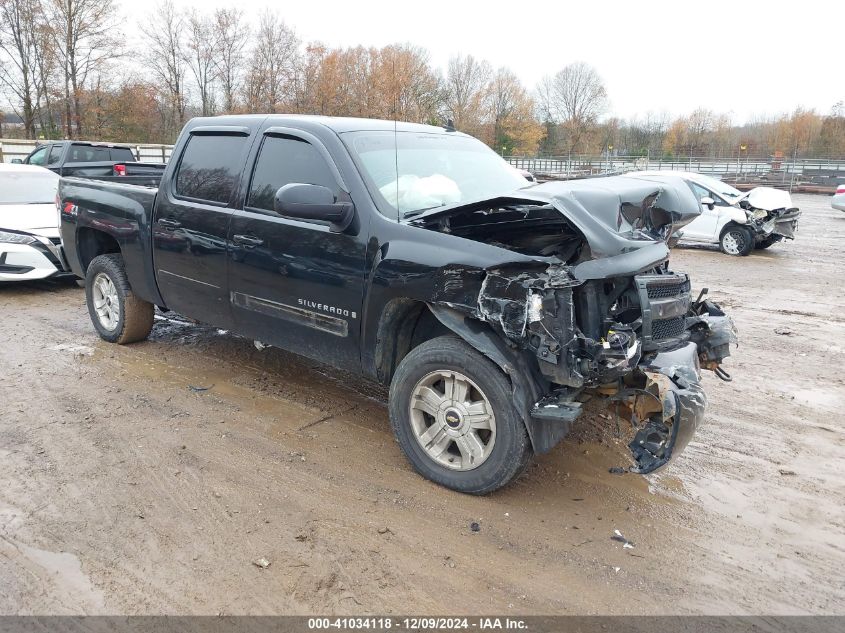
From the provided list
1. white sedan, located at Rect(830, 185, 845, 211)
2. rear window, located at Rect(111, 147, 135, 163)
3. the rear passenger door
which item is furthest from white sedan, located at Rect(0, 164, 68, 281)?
white sedan, located at Rect(830, 185, 845, 211)

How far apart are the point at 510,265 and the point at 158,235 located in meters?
3.22

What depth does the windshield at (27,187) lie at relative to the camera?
31.1ft

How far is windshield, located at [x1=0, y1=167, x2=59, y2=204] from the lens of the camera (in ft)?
31.1

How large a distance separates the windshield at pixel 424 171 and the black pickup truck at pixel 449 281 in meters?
0.02

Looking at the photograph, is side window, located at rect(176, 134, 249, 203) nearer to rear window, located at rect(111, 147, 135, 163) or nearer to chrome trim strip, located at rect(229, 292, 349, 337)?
chrome trim strip, located at rect(229, 292, 349, 337)

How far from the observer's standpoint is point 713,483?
12.6ft

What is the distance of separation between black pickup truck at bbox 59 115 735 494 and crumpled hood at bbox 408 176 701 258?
0.01 meters

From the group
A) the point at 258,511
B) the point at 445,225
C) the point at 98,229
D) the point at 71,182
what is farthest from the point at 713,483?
the point at 71,182

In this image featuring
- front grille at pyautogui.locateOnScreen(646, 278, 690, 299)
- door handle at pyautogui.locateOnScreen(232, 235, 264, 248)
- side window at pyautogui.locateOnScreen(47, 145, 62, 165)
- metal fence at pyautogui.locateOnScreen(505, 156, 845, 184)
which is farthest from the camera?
metal fence at pyautogui.locateOnScreen(505, 156, 845, 184)

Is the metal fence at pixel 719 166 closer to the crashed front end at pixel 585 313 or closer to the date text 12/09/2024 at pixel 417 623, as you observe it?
the crashed front end at pixel 585 313

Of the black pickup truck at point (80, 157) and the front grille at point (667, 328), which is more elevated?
the black pickup truck at point (80, 157)

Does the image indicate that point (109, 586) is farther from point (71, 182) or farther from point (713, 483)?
point (71, 182)

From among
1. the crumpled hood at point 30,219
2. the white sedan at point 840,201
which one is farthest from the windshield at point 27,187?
the white sedan at point 840,201

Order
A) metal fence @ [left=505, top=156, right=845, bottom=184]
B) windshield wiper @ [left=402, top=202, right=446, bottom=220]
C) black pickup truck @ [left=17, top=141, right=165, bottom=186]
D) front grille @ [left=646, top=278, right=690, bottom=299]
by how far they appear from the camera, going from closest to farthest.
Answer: front grille @ [left=646, top=278, right=690, bottom=299]
windshield wiper @ [left=402, top=202, right=446, bottom=220]
black pickup truck @ [left=17, top=141, right=165, bottom=186]
metal fence @ [left=505, top=156, right=845, bottom=184]
